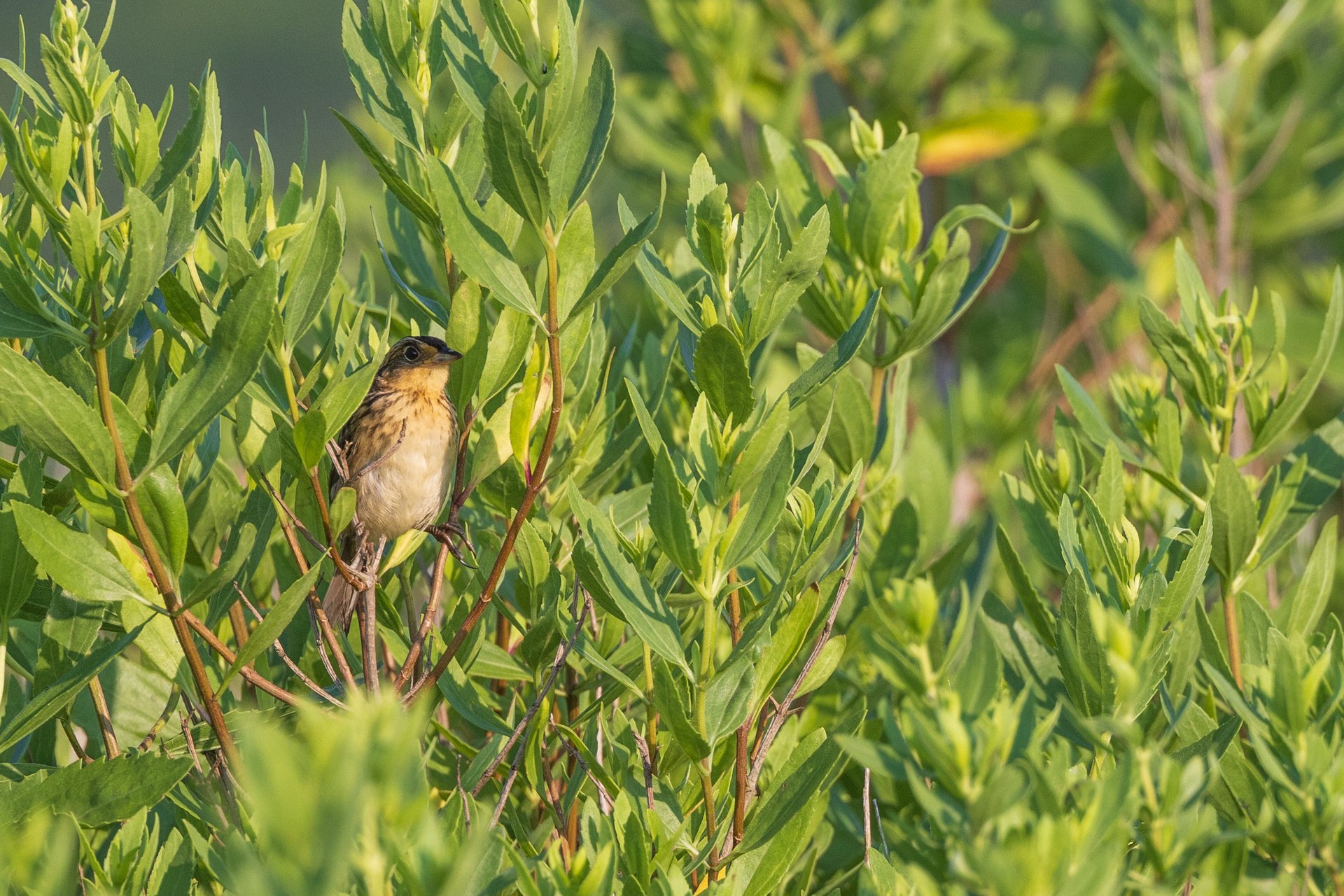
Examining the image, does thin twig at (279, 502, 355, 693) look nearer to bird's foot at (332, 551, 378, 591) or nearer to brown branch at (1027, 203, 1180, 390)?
bird's foot at (332, 551, 378, 591)

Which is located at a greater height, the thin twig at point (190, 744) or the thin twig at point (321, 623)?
the thin twig at point (321, 623)

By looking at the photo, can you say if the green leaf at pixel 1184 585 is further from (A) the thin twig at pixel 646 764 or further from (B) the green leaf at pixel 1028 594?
(A) the thin twig at pixel 646 764

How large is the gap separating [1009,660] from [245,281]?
101cm

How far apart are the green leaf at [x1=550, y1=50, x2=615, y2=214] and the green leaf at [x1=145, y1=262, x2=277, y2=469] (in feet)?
1.05

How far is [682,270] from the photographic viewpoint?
220 centimetres

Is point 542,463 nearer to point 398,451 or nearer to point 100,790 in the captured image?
point 100,790

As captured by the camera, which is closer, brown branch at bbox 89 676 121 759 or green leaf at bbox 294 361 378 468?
green leaf at bbox 294 361 378 468

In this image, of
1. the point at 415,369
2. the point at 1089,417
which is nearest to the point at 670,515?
the point at 1089,417

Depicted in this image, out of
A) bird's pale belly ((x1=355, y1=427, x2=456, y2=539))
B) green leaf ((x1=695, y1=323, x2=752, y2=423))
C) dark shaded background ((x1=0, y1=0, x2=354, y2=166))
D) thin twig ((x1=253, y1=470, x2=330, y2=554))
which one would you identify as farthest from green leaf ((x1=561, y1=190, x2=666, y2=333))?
dark shaded background ((x1=0, y1=0, x2=354, y2=166))

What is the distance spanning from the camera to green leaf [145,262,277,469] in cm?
145

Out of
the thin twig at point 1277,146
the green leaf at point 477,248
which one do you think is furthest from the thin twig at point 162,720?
the thin twig at point 1277,146

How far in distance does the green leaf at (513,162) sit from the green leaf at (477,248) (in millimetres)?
63

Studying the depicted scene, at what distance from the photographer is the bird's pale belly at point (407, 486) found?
8.45 feet

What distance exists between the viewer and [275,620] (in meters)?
1.49
